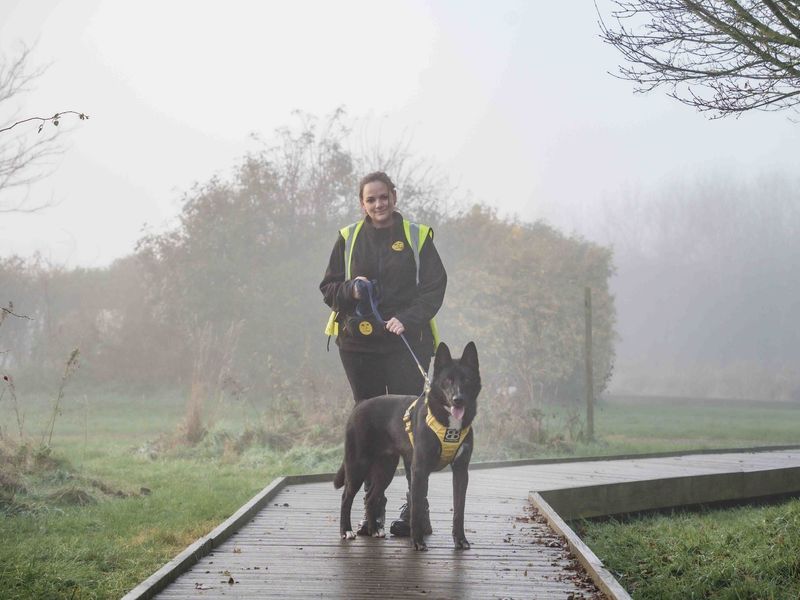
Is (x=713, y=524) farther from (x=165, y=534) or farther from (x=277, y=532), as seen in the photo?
(x=165, y=534)

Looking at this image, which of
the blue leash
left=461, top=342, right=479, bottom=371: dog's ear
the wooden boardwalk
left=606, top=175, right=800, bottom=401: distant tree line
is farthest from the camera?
left=606, top=175, right=800, bottom=401: distant tree line

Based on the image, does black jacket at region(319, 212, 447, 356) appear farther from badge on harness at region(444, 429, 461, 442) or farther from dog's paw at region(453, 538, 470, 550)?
dog's paw at region(453, 538, 470, 550)

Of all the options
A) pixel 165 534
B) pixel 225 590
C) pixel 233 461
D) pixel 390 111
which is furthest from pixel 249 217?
pixel 225 590

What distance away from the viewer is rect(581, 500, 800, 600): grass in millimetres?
4898

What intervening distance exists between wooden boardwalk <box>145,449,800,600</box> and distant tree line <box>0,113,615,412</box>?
41.4 feet

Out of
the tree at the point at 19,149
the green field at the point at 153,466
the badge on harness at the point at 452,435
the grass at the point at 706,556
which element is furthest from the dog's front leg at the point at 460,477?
the tree at the point at 19,149

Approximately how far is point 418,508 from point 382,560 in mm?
333

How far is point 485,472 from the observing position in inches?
365

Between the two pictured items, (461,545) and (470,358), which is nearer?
(470,358)

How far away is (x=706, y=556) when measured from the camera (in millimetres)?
5562

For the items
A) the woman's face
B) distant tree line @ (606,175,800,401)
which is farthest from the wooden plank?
distant tree line @ (606,175,800,401)

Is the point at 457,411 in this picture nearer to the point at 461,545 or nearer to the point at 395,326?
the point at 395,326

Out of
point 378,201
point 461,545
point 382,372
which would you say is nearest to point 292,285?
point 382,372

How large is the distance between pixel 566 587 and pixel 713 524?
350 centimetres
